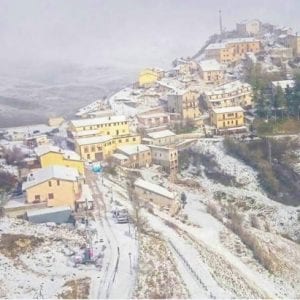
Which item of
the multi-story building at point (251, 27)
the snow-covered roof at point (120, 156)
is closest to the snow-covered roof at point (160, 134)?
the snow-covered roof at point (120, 156)

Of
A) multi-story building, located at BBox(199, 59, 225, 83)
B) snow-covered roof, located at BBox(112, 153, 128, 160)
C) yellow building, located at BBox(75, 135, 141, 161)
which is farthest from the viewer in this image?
multi-story building, located at BBox(199, 59, 225, 83)

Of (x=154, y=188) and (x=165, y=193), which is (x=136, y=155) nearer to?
(x=154, y=188)

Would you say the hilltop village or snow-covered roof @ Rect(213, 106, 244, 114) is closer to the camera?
the hilltop village

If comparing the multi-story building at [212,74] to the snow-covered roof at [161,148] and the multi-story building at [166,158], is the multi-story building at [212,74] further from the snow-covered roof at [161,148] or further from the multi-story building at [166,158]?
the multi-story building at [166,158]

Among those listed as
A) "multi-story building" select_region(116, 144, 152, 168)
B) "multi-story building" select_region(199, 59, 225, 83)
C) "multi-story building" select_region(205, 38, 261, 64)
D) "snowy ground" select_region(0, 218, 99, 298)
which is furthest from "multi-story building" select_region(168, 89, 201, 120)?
"snowy ground" select_region(0, 218, 99, 298)

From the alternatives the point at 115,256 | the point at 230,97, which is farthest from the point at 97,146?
the point at 115,256

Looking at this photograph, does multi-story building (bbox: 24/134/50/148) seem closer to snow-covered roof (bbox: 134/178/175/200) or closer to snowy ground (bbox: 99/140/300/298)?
snowy ground (bbox: 99/140/300/298)

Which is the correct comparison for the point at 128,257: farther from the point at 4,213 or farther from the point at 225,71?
the point at 225,71
